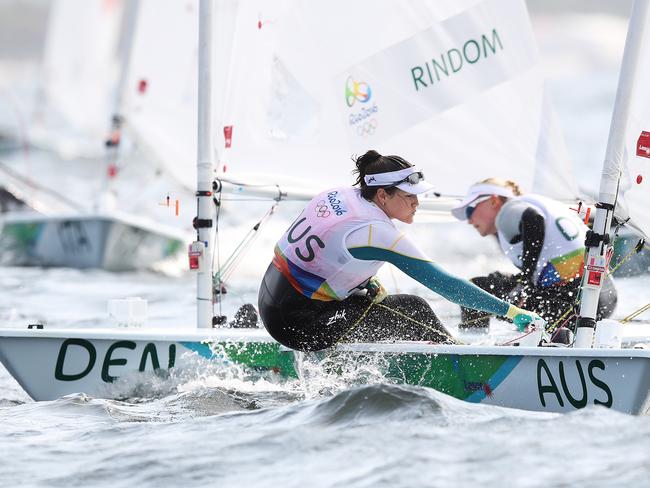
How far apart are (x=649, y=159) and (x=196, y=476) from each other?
2.12 meters

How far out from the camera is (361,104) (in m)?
5.71

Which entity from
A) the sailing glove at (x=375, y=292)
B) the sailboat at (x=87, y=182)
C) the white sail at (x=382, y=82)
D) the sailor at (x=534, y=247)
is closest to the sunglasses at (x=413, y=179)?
the sailing glove at (x=375, y=292)

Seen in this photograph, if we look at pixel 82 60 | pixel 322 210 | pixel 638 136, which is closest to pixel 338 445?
pixel 322 210

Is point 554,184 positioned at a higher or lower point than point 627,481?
higher

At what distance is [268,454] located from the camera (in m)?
3.43

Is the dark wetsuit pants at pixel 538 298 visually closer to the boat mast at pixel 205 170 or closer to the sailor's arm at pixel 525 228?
the sailor's arm at pixel 525 228

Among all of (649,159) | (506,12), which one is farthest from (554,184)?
(649,159)

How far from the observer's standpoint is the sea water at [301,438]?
318cm

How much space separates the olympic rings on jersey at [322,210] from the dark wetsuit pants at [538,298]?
1.05 metres

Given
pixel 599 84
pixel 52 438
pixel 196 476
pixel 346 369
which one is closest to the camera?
pixel 196 476

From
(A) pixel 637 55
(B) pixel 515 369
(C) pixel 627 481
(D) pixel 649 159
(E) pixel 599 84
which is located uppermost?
(E) pixel 599 84

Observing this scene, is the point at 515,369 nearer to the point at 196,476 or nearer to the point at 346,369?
the point at 346,369

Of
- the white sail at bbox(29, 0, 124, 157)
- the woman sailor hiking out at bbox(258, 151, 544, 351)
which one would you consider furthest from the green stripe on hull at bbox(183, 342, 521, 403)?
the white sail at bbox(29, 0, 124, 157)

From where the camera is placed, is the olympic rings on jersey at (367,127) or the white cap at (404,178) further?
the olympic rings on jersey at (367,127)
